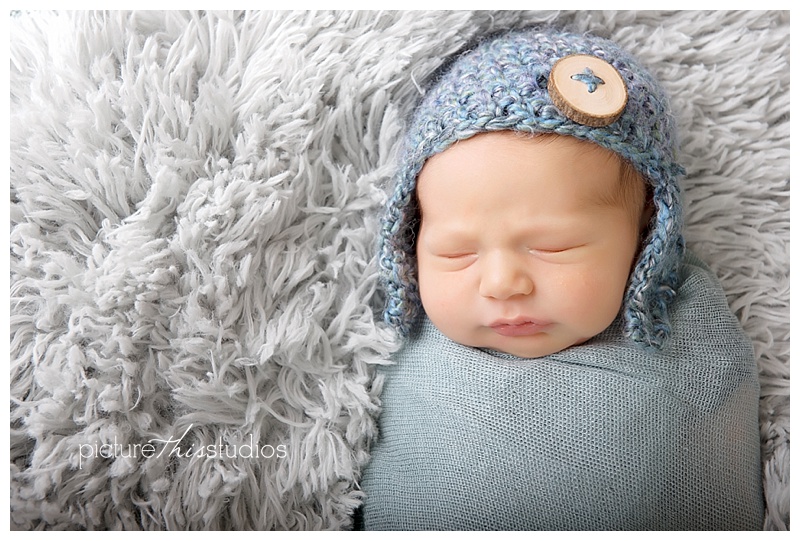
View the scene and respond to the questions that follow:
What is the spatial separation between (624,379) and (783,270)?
0.43 metres

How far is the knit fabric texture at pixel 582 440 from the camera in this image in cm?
103

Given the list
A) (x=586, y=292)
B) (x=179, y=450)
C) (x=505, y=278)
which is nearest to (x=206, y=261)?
(x=179, y=450)

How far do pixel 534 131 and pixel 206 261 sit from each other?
0.53 meters

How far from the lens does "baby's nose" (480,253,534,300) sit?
1.01 m

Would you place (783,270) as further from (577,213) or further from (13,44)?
(13,44)

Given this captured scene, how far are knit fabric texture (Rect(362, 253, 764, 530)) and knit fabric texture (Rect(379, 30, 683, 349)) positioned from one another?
0.08 m

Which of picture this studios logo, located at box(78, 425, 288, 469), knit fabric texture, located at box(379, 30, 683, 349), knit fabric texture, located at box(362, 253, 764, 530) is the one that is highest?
knit fabric texture, located at box(379, 30, 683, 349)

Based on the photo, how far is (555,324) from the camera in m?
1.07

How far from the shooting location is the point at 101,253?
41.3 inches

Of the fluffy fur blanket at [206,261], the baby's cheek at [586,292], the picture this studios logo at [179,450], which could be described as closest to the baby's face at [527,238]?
the baby's cheek at [586,292]

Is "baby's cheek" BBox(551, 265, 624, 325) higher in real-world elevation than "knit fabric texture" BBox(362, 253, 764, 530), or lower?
higher

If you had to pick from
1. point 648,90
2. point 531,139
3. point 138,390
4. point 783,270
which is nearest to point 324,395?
point 138,390

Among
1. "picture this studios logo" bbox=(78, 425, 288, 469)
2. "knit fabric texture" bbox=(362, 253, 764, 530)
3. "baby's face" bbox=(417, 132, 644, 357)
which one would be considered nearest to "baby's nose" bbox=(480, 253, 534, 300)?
"baby's face" bbox=(417, 132, 644, 357)

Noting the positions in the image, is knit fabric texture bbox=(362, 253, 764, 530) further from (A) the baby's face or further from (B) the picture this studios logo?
(B) the picture this studios logo
